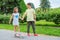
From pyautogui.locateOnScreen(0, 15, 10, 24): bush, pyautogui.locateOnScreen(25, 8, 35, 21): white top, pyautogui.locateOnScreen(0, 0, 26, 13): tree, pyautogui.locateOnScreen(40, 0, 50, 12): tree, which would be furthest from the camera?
pyautogui.locateOnScreen(40, 0, 50, 12): tree

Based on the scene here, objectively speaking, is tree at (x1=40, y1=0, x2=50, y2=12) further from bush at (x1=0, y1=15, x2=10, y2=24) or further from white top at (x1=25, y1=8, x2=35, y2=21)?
white top at (x1=25, y1=8, x2=35, y2=21)

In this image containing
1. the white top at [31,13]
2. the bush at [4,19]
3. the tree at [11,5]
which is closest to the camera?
the white top at [31,13]

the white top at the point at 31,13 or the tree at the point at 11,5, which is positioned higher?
the tree at the point at 11,5

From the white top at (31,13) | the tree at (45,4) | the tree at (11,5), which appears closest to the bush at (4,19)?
the tree at (11,5)

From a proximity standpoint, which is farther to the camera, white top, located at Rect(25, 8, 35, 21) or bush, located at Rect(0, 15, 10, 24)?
bush, located at Rect(0, 15, 10, 24)

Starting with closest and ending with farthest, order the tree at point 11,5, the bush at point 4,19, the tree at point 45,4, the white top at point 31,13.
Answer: the white top at point 31,13 → the bush at point 4,19 → the tree at point 11,5 → the tree at point 45,4

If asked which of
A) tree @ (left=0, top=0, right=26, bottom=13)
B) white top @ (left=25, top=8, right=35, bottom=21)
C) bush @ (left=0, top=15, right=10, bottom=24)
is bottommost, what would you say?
bush @ (left=0, top=15, right=10, bottom=24)

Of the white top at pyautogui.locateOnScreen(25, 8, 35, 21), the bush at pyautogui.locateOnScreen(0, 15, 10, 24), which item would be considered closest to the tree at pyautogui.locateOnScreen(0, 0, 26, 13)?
the bush at pyautogui.locateOnScreen(0, 15, 10, 24)

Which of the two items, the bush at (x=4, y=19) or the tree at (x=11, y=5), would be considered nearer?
the bush at (x=4, y=19)

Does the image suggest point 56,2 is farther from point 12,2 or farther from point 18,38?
point 18,38

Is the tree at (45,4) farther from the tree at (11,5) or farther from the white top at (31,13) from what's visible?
the white top at (31,13)

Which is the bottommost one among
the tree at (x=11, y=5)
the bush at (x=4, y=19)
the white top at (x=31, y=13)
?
the bush at (x=4, y=19)

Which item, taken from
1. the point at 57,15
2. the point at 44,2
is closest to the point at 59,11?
the point at 57,15

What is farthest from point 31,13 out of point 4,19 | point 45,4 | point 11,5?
point 45,4
